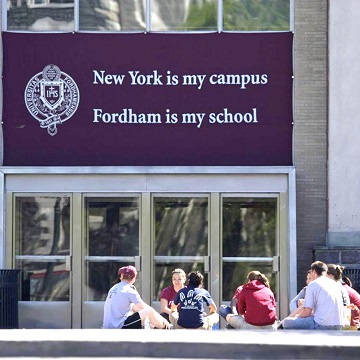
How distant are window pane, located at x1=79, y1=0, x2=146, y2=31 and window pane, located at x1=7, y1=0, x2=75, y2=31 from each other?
0.78 ft

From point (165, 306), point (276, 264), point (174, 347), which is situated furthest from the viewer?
point (276, 264)

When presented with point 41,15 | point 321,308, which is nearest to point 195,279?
point 321,308

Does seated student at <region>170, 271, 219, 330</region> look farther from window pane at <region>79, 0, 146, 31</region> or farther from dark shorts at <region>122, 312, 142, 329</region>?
window pane at <region>79, 0, 146, 31</region>

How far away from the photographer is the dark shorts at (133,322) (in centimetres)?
1381

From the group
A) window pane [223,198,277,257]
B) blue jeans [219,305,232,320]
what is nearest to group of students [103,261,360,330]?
blue jeans [219,305,232,320]

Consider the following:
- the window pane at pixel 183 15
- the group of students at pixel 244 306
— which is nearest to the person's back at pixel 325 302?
the group of students at pixel 244 306

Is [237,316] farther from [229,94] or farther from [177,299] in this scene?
[229,94]

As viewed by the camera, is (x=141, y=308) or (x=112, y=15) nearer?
(x=141, y=308)

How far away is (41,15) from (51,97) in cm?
142

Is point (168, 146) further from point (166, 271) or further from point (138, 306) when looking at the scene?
point (138, 306)

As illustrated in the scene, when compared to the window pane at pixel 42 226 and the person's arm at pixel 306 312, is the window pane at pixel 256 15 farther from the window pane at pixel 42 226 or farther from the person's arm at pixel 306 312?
the person's arm at pixel 306 312

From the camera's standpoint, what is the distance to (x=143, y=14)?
18078 millimetres

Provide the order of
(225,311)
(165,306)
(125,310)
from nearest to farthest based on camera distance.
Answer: (125,310), (225,311), (165,306)

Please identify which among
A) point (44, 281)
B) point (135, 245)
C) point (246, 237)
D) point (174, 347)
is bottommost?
point (174, 347)
